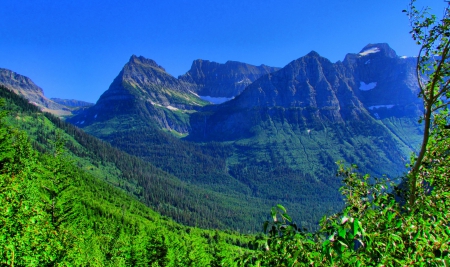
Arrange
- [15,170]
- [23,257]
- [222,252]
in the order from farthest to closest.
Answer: [222,252] → [15,170] → [23,257]

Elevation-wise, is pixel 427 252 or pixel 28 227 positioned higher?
pixel 427 252

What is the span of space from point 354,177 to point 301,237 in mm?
8875

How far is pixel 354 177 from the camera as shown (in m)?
13.0

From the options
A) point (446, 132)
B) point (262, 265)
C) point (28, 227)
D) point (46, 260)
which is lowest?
point (46, 260)

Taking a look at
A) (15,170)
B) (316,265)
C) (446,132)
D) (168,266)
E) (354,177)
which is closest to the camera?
(316,265)

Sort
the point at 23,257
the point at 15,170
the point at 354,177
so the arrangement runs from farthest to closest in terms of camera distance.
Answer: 1. the point at 15,170
2. the point at 23,257
3. the point at 354,177

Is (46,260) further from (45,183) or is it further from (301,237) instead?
(301,237)

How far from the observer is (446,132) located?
35.2 ft

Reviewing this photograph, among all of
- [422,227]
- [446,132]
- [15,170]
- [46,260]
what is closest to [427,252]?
[422,227]

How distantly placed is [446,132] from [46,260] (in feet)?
67.4

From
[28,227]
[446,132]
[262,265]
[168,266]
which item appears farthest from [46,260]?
[168,266]

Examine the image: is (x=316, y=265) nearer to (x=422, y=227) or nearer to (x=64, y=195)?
(x=422, y=227)

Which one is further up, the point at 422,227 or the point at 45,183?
the point at 422,227

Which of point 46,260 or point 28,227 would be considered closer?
point 28,227
